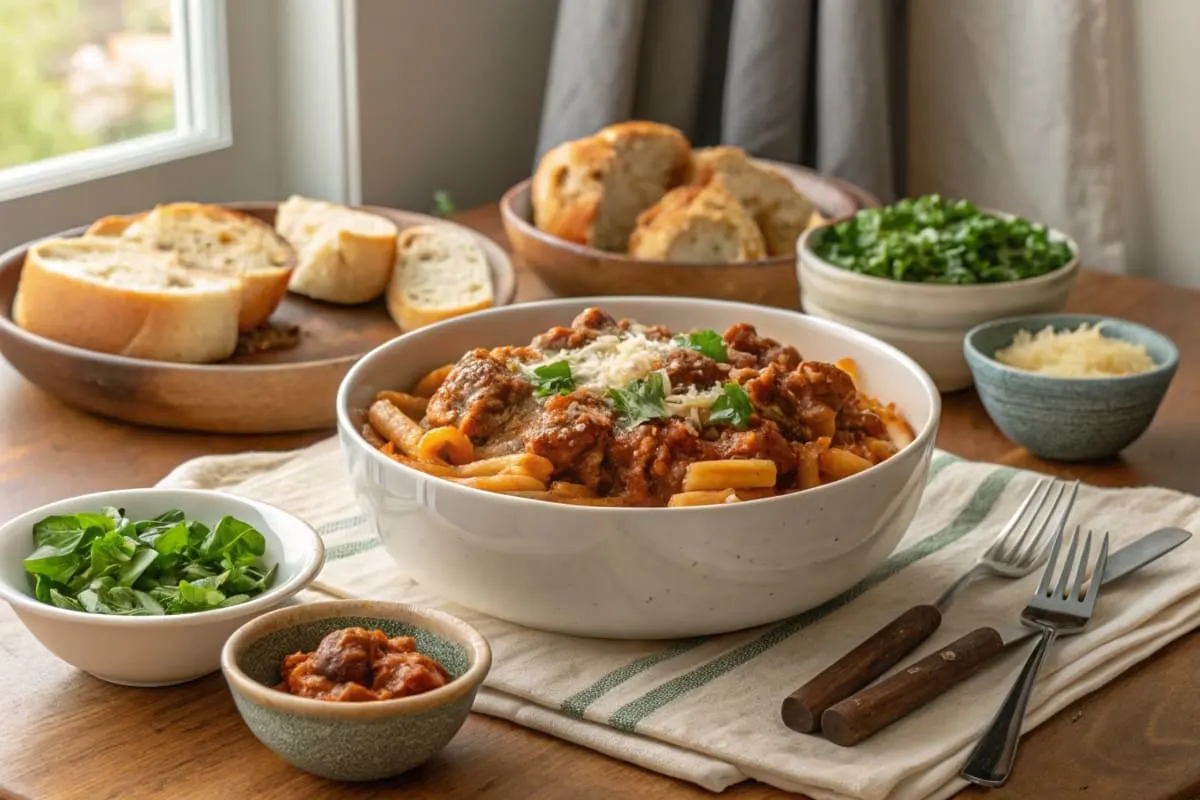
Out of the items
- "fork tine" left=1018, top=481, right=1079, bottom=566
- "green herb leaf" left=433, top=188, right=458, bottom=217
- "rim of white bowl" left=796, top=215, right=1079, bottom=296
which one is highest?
"rim of white bowl" left=796, top=215, right=1079, bottom=296

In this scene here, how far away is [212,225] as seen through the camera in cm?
208

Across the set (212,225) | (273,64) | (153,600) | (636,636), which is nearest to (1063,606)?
(636,636)

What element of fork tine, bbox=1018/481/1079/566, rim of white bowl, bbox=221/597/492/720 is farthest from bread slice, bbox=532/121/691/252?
rim of white bowl, bbox=221/597/492/720

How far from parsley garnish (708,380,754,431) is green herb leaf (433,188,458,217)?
1359 mm

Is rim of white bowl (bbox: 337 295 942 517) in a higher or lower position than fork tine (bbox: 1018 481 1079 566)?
higher

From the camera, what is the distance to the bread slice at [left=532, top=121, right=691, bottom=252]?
220 centimetres

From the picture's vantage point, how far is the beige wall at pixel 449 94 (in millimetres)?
2549

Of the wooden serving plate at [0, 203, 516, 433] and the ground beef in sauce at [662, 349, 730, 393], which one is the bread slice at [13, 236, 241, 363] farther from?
the ground beef in sauce at [662, 349, 730, 393]

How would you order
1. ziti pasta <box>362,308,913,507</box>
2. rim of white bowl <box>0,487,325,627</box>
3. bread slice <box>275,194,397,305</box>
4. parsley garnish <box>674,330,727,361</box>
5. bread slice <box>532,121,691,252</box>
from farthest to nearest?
bread slice <box>532,121,691,252</box> → bread slice <box>275,194,397,305</box> → parsley garnish <box>674,330,727,361</box> → ziti pasta <box>362,308,913,507</box> → rim of white bowl <box>0,487,325,627</box>

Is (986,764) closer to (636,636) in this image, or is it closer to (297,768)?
(636,636)

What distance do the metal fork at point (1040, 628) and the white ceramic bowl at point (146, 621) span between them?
53cm

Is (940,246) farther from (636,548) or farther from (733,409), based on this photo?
(636,548)

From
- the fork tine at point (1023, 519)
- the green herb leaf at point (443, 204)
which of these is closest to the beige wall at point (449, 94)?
the green herb leaf at point (443, 204)

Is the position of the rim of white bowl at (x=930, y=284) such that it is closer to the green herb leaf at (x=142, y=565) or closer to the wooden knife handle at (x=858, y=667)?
the wooden knife handle at (x=858, y=667)
